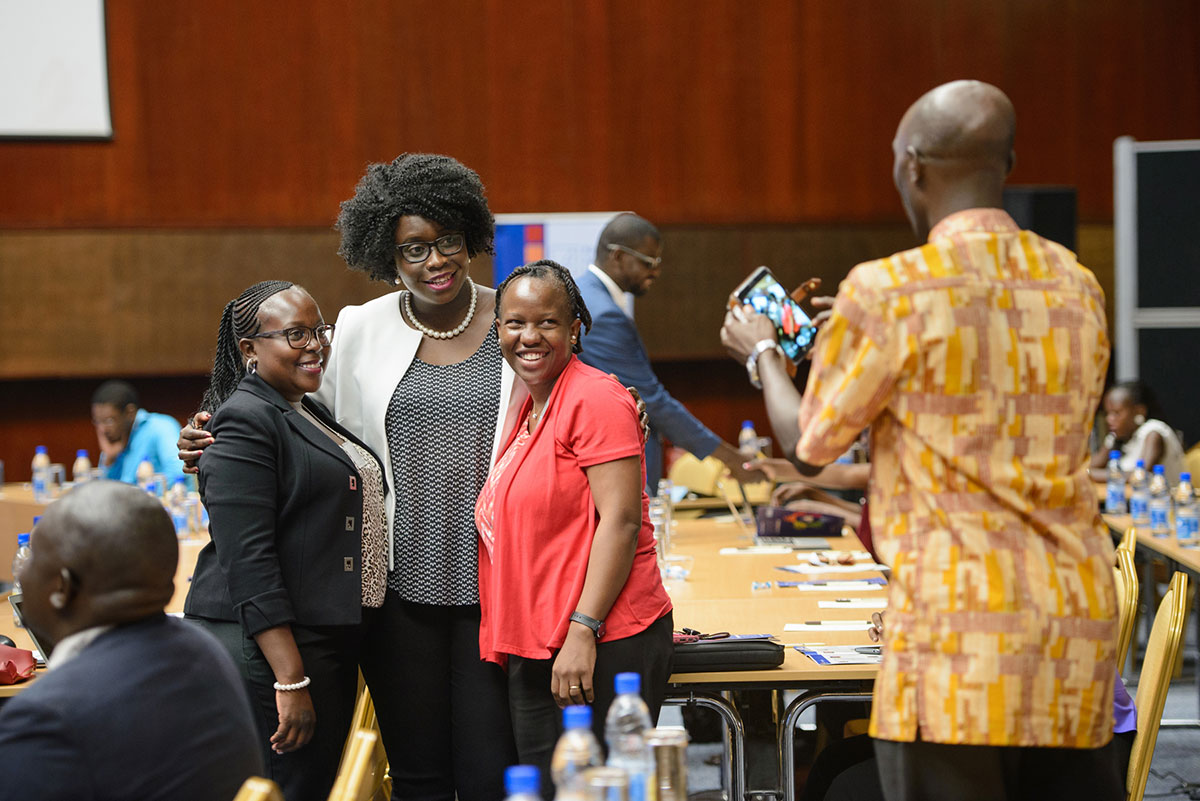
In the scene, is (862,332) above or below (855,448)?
above

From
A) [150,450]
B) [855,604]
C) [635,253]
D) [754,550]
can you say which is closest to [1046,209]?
[635,253]

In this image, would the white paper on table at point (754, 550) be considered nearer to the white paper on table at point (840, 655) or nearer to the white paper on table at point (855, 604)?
the white paper on table at point (855, 604)

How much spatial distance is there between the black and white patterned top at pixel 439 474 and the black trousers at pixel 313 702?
0.20m

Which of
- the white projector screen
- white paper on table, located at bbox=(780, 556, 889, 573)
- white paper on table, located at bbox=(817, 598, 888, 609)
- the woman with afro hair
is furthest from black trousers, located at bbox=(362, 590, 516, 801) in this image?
the white projector screen

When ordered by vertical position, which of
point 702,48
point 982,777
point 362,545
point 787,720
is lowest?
point 787,720

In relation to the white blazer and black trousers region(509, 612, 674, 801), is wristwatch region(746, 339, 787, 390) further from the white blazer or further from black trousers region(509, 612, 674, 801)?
the white blazer

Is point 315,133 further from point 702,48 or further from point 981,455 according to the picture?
point 981,455

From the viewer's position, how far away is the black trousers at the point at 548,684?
2211 mm

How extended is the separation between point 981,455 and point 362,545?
1.27 metres

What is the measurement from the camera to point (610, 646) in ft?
7.25

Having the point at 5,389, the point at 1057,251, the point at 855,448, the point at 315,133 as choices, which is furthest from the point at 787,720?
the point at 5,389

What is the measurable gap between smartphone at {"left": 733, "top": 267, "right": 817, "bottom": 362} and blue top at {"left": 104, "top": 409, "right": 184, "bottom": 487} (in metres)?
4.75

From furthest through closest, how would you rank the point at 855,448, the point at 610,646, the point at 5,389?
the point at 5,389 → the point at 855,448 → the point at 610,646

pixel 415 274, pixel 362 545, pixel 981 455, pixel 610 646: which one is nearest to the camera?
pixel 981 455
